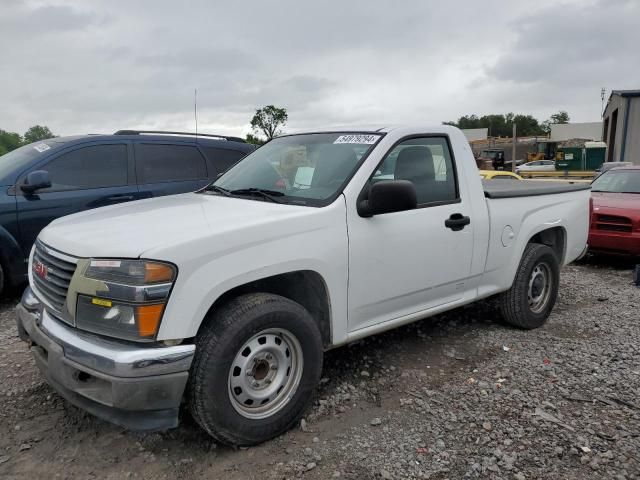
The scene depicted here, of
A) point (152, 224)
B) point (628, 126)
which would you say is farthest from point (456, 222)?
point (628, 126)

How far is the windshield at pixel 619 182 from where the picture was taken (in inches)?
332

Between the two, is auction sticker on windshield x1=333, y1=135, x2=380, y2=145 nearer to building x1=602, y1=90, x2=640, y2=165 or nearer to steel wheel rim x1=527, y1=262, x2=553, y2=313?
steel wheel rim x1=527, y1=262, x2=553, y2=313

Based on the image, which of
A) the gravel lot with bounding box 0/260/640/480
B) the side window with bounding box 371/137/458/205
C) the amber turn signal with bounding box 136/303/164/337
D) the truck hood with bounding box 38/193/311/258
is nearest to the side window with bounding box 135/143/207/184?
the gravel lot with bounding box 0/260/640/480

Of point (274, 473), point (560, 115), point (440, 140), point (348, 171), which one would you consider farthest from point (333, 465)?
point (560, 115)

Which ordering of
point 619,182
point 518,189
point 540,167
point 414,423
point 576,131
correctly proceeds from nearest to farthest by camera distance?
point 414,423 < point 518,189 < point 619,182 < point 540,167 < point 576,131

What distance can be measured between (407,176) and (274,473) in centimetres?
218

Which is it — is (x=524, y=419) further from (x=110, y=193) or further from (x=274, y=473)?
(x=110, y=193)

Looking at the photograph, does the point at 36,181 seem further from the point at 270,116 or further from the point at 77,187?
the point at 270,116

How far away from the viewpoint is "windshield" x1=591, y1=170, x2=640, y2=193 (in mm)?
8430

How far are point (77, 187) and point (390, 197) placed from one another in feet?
13.2

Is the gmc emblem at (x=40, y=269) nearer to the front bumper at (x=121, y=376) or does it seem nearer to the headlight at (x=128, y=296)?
the front bumper at (x=121, y=376)

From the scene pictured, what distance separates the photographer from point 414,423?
10.6 ft

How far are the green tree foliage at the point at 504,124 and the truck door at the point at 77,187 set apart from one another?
3626 inches

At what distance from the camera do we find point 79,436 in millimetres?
3057
